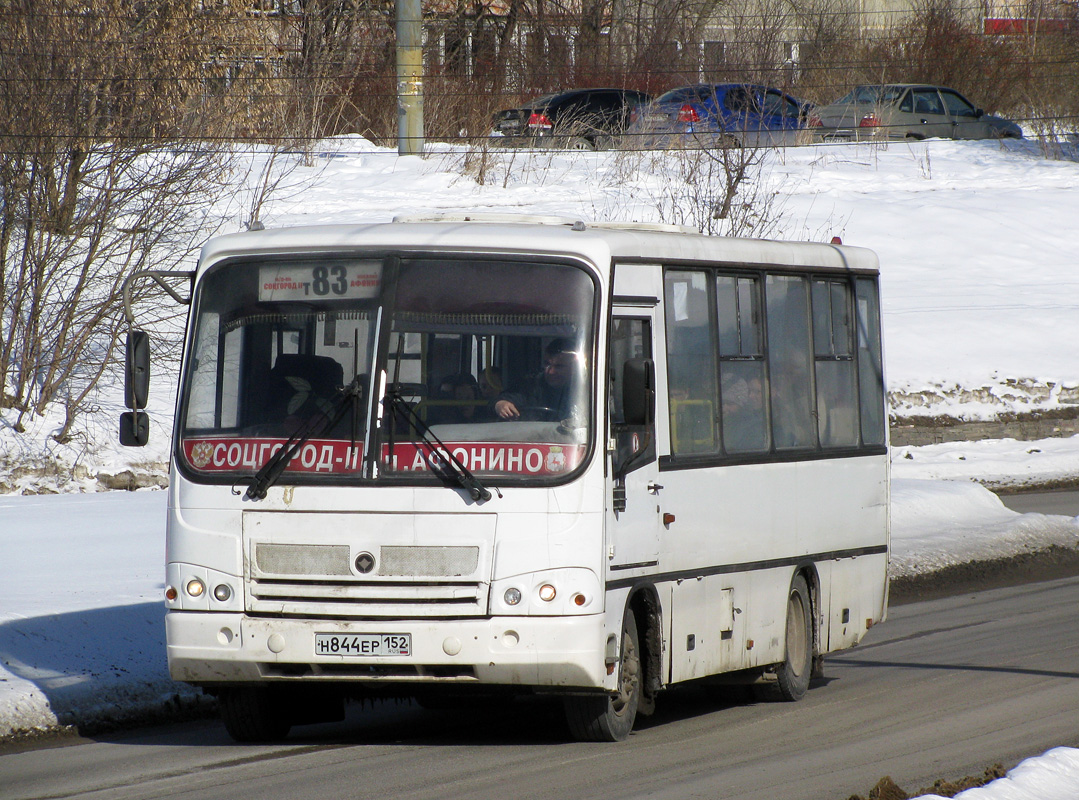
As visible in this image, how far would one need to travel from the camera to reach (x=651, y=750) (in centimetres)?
791

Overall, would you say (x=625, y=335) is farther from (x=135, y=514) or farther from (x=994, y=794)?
(x=135, y=514)

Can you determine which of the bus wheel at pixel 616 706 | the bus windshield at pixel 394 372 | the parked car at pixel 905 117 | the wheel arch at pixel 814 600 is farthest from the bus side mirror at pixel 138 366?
the parked car at pixel 905 117

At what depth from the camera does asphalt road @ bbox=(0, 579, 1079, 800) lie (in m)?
6.91

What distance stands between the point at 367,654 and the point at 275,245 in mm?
2105

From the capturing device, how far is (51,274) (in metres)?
21.3

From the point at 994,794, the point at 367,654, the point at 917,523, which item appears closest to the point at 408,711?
the point at 367,654

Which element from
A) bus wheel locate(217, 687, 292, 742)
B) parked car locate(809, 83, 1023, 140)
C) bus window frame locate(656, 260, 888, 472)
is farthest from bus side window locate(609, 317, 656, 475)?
parked car locate(809, 83, 1023, 140)

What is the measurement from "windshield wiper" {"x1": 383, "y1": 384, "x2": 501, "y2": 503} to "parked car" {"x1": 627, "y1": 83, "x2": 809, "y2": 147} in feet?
82.3

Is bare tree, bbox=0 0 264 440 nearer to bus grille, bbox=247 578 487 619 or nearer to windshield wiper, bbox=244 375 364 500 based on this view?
windshield wiper, bbox=244 375 364 500

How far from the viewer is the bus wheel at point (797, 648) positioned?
32.3 ft

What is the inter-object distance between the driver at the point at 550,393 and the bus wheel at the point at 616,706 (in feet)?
3.61

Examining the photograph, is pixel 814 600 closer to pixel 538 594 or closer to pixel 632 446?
pixel 632 446

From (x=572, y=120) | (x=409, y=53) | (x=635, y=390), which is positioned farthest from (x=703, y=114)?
(x=635, y=390)

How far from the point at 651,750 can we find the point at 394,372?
88.0 inches
